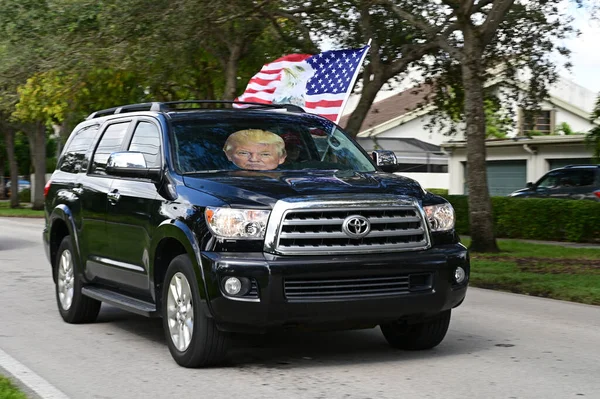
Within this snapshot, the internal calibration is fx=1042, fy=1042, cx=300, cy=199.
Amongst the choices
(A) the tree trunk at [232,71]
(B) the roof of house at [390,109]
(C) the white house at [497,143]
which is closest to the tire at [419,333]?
(A) the tree trunk at [232,71]

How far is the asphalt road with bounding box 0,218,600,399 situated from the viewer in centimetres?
657

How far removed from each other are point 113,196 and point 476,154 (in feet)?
33.6

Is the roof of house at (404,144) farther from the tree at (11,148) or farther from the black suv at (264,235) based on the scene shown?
the black suv at (264,235)

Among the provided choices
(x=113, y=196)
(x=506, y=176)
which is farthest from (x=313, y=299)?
(x=506, y=176)

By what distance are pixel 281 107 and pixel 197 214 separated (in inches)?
Result: 90.2

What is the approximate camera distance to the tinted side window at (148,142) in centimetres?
818

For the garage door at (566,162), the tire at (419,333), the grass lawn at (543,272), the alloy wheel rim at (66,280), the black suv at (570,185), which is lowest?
the grass lawn at (543,272)

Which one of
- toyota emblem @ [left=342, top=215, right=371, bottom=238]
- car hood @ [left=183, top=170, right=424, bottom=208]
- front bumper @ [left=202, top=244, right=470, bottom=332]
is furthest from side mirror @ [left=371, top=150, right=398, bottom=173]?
toyota emblem @ [left=342, top=215, right=371, bottom=238]

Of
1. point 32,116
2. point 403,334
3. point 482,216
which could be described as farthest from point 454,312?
point 32,116

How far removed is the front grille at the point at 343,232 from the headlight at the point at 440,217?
0.51ft

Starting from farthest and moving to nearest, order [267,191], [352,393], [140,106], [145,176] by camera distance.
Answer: [140,106]
[145,176]
[267,191]
[352,393]

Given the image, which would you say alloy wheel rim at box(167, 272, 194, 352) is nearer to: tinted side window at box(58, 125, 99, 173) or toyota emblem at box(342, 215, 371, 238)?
toyota emblem at box(342, 215, 371, 238)

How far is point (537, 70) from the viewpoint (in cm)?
2341

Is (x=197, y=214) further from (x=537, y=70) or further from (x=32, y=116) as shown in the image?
(x=32, y=116)
